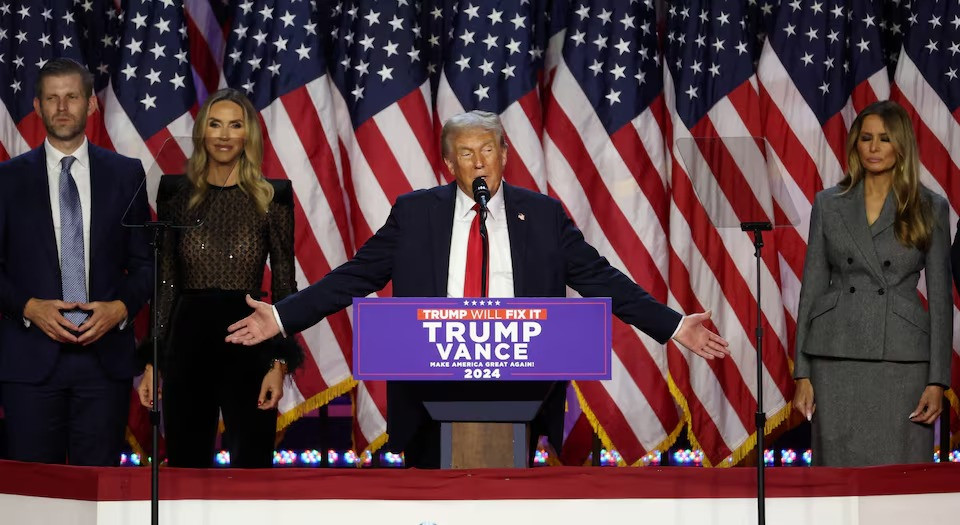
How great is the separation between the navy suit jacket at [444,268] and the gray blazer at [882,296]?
74 centimetres

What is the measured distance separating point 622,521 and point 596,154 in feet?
8.58

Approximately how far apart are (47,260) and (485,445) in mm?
1533

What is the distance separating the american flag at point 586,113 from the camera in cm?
485

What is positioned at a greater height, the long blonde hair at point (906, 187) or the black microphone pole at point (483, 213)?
the long blonde hair at point (906, 187)

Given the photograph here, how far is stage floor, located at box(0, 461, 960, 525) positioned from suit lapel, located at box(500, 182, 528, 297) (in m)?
0.72

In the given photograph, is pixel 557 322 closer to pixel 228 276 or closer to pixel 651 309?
pixel 651 309

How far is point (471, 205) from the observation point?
3254 millimetres

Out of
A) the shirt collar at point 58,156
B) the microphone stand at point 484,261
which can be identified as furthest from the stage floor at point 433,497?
the shirt collar at point 58,156

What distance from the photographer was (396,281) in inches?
129

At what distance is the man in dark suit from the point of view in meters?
3.60

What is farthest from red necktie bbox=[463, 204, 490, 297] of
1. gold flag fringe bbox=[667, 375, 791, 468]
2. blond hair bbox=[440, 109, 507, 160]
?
gold flag fringe bbox=[667, 375, 791, 468]

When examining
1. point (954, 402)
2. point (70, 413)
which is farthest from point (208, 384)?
point (954, 402)

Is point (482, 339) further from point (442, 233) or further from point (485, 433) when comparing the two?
point (442, 233)

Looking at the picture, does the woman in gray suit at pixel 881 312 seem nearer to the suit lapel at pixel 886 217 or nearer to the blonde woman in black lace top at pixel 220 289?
the suit lapel at pixel 886 217
